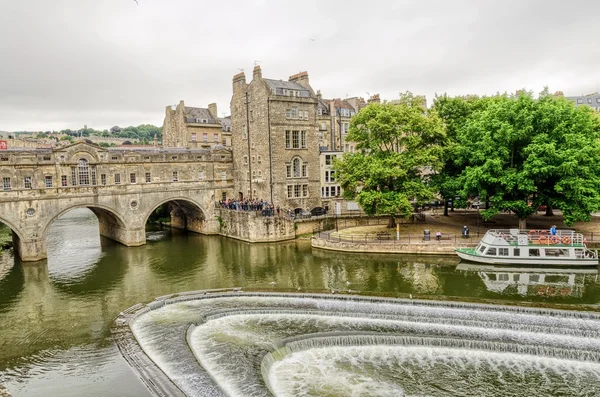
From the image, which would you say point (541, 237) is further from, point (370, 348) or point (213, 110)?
point (213, 110)

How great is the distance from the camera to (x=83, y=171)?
4312 centimetres

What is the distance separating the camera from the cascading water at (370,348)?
1689 cm

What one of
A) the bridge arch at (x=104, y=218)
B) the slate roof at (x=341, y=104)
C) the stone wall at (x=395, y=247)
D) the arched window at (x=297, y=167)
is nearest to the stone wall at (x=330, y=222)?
the stone wall at (x=395, y=247)

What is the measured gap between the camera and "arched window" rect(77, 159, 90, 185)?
42906 millimetres

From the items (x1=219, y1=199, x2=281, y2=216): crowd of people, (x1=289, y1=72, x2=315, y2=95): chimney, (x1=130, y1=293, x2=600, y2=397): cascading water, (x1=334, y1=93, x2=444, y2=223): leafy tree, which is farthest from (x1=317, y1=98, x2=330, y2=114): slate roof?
(x1=130, y1=293, x2=600, y2=397): cascading water

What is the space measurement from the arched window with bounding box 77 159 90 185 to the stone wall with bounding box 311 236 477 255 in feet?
76.6

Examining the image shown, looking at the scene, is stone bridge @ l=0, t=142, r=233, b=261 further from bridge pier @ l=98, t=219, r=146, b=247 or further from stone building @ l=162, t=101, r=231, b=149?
stone building @ l=162, t=101, r=231, b=149

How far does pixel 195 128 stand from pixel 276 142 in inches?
881

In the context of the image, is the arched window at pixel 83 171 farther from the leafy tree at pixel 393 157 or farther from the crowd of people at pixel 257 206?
the leafy tree at pixel 393 157

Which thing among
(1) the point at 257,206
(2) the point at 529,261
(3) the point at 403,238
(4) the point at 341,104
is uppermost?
(4) the point at 341,104

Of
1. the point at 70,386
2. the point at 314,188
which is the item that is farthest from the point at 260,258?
the point at 70,386

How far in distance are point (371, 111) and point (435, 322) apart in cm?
2308

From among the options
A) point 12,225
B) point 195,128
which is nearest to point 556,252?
point 12,225

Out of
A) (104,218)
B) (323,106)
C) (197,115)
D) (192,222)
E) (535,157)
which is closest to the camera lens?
(535,157)
